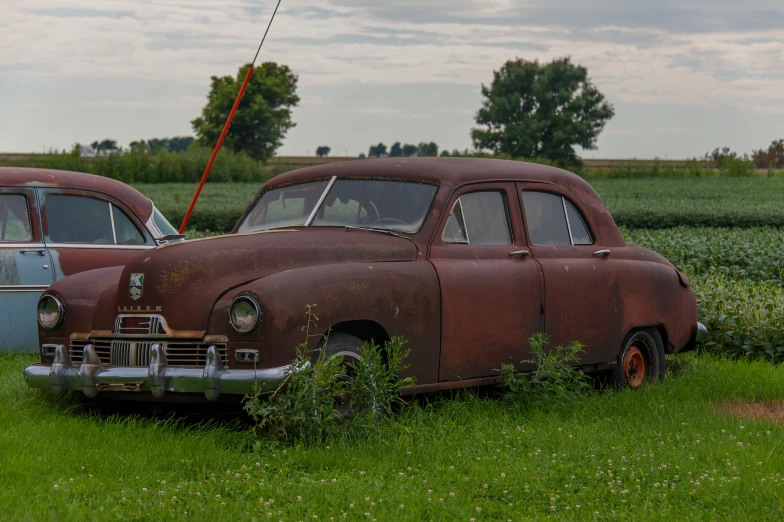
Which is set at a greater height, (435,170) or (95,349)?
(435,170)

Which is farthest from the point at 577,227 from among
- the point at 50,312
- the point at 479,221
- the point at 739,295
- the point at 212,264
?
the point at 739,295

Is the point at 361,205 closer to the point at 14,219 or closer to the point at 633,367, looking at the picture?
the point at 633,367

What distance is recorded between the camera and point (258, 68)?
7744cm

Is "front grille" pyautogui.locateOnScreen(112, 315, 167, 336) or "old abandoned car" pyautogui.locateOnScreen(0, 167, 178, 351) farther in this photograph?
"old abandoned car" pyautogui.locateOnScreen(0, 167, 178, 351)

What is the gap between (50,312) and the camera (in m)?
6.90

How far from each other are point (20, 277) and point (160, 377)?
11.7 ft

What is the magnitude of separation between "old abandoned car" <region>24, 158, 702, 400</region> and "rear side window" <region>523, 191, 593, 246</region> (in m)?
0.01

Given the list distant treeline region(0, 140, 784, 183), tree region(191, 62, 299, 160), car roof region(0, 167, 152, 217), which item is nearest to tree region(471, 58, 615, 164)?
distant treeline region(0, 140, 784, 183)

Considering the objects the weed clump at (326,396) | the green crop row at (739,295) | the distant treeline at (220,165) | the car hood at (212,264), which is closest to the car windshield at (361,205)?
the car hood at (212,264)

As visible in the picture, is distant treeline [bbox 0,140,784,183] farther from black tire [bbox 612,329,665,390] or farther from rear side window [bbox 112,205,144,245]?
black tire [bbox 612,329,665,390]

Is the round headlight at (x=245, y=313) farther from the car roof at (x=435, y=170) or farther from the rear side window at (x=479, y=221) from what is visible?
the car roof at (x=435, y=170)

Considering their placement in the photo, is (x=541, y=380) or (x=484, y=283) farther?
(x=541, y=380)

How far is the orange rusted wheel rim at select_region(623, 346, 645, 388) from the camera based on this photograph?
820 cm

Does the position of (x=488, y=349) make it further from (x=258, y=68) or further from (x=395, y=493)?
(x=258, y=68)
